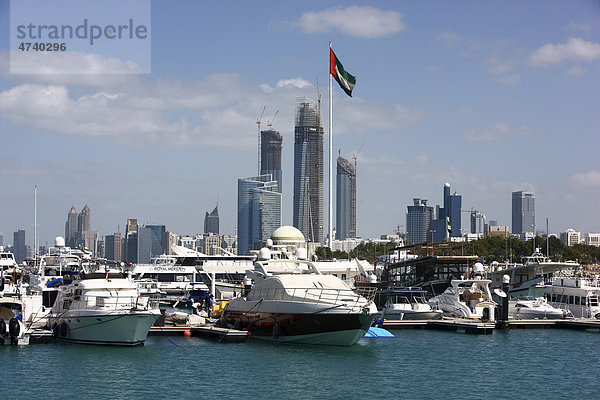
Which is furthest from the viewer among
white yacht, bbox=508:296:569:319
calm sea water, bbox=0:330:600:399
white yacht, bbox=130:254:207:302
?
white yacht, bbox=130:254:207:302

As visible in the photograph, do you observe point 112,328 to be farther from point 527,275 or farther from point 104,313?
point 527,275

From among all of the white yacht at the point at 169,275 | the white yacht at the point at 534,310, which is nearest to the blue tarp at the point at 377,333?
the white yacht at the point at 534,310

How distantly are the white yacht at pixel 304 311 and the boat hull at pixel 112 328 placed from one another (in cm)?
879

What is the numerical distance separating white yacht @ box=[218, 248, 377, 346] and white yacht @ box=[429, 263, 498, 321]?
18954 millimetres

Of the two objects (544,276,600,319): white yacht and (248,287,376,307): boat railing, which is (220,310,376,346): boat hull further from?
(544,276,600,319): white yacht

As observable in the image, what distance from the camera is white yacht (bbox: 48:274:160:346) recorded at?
51.8 m

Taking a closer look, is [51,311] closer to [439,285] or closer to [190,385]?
[190,385]

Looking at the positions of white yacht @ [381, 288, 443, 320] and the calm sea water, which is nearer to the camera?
the calm sea water

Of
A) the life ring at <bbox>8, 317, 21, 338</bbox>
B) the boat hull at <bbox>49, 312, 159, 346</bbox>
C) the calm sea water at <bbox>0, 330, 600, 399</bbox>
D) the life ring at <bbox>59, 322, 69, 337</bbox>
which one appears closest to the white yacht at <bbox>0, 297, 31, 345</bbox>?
the life ring at <bbox>8, 317, 21, 338</bbox>

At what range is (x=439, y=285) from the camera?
90.2 m

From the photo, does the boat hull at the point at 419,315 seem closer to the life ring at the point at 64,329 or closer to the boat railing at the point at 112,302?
the boat railing at the point at 112,302

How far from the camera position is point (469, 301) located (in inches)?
2958

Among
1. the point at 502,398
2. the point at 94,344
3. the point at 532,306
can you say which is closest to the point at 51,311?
the point at 94,344

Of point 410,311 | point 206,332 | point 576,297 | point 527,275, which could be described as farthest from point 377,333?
point 527,275
